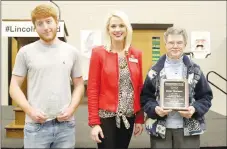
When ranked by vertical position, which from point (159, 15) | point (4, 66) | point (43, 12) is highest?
point (159, 15)

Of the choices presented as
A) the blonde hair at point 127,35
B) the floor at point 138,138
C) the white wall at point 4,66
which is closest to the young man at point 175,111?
the blonde hair at point 127,35

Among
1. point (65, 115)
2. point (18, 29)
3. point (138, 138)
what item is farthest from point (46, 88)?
point (138, 138)

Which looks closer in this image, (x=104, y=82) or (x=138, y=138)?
(x=104, y=82)

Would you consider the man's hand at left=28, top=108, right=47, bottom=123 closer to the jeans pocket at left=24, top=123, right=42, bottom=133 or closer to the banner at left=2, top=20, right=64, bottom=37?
the jeans pocket at left=24, top=123, right=42, bottom=133

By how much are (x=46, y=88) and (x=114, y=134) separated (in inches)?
21.3

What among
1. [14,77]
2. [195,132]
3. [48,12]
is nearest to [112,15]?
[48,12]

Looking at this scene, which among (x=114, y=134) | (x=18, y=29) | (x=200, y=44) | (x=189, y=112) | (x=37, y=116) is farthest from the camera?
(x=200, y=44)

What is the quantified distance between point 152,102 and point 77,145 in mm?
1313

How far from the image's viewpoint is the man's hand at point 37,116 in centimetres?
181

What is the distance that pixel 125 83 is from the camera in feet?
6.83

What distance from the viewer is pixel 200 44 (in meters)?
6.23

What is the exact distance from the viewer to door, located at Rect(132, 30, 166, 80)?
6.68m

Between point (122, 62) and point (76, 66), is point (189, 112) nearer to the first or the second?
point (122, 62)

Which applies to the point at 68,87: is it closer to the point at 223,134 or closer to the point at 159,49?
the point at 223,134
